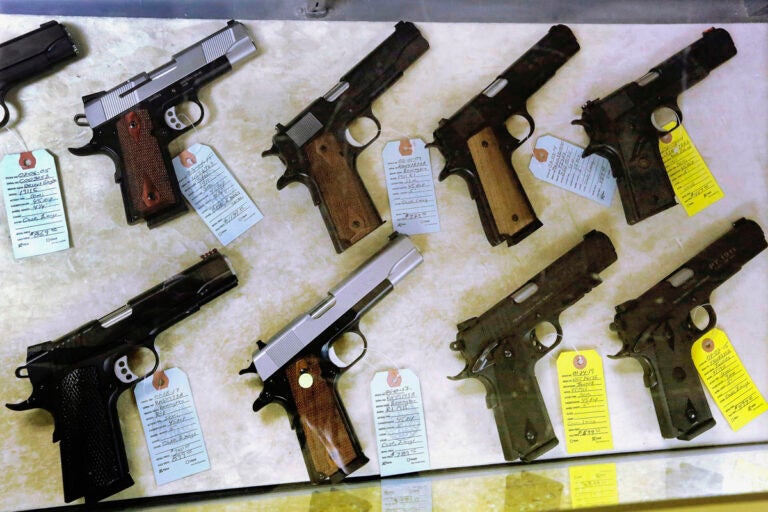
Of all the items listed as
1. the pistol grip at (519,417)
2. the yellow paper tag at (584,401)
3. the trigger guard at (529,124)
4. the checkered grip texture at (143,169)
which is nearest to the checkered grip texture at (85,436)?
the checkered grip texture at (143,169)

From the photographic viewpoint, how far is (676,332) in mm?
2363

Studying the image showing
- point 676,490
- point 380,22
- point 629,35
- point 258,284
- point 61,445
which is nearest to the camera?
point 61,445

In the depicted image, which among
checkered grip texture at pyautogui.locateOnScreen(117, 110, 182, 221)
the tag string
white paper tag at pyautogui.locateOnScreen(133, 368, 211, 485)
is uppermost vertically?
the tag string

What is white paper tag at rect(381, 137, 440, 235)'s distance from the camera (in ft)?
7.82

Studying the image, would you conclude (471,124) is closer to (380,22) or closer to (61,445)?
(380,22)

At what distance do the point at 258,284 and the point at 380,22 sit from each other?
1.23m

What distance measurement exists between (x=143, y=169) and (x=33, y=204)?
17.5 inches

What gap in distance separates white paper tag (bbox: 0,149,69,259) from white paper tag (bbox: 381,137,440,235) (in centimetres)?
128

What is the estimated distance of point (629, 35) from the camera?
2.61 meters

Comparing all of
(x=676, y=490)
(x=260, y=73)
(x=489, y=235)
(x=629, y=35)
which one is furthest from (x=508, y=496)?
(x=629, y=35)

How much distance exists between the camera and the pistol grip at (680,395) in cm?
234

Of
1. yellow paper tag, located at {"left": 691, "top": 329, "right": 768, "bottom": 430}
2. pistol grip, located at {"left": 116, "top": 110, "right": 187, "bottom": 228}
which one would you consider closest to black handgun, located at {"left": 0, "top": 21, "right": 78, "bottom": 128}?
pistol grip, located at {"left": 116, "top": 110, "right": 187, "bottom": 228}

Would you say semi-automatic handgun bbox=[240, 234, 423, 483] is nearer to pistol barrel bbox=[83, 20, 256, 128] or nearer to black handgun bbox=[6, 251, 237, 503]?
black handgun bbox=[6, 251, 237, 503]

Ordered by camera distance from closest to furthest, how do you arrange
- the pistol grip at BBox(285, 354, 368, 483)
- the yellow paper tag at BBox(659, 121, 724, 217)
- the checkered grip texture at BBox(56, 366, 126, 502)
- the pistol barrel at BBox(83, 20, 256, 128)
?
1. the checkered grip texture at BBox(56, 366, 126, 502)
2. the pistol grip at BBox(285, 354, 368, 483)
3. the pistol barrel at BBox(83, 20, 256, 128)
4. the yellow paper tag at BBox(659, 121, 724, 217)
